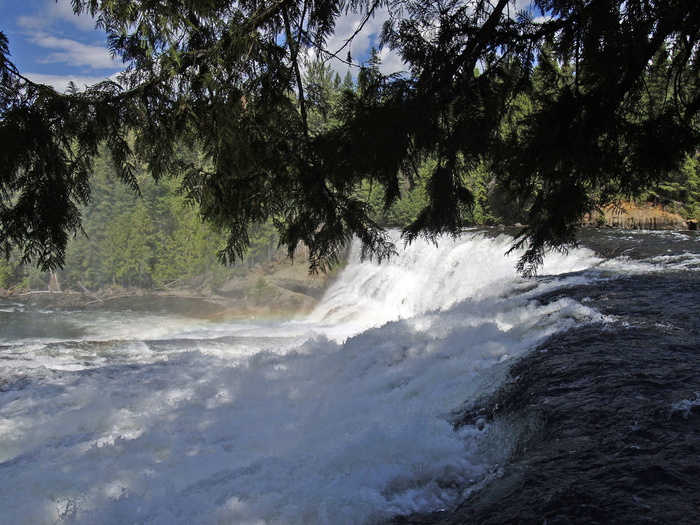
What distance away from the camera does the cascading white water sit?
2904 mm

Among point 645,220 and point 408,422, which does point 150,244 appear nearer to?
point 645,220

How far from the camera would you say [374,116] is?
123 inches

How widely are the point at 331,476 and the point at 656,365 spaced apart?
8.06 feet

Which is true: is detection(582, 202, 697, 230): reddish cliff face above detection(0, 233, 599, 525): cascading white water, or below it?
above

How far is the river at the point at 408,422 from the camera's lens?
101 inches

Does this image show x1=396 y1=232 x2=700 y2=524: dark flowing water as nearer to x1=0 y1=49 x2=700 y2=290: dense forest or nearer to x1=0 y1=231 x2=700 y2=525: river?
x1=0 y1=231 x2=700 y2=525: river

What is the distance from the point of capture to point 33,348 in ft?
32.5

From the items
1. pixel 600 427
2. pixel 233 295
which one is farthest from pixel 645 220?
pixel 600 427

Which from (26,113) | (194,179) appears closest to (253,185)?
(194,179)

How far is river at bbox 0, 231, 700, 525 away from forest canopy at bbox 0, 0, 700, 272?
1.24 m

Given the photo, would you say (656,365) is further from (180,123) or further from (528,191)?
(180,123)

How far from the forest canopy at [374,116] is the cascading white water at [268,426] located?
1.30 metres

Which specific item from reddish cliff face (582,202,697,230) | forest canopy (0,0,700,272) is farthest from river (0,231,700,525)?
reddish cliff face (582,202,697,230)

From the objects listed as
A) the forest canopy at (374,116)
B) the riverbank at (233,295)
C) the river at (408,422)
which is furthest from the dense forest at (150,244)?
the forest canopy at (374,116)
